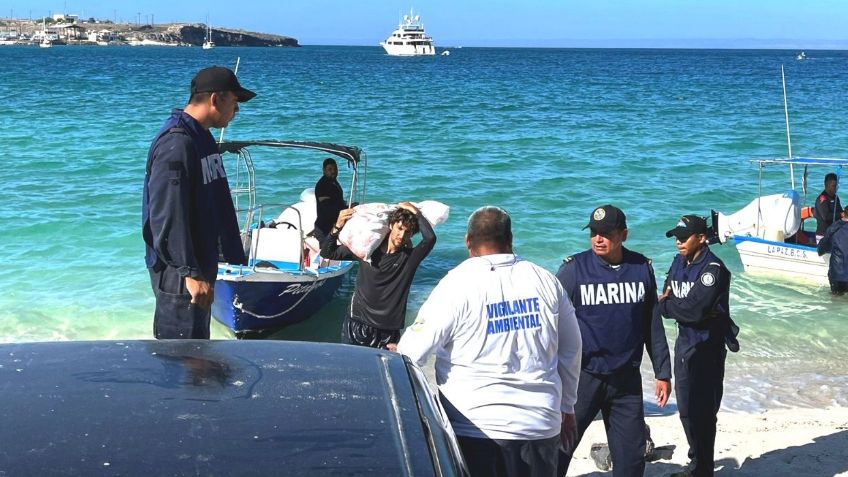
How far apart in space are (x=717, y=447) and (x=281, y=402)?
432cm

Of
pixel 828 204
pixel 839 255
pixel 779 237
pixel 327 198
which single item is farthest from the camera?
pixel 779 237

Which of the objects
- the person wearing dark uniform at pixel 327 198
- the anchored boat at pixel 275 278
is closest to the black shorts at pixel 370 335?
the anchored boat at pixel 275 278

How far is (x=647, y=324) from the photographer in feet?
A: 15.5

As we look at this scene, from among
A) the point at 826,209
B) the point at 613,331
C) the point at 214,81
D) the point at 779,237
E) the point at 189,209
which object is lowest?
the point at 779,237

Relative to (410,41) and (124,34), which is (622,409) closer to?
(410,41)

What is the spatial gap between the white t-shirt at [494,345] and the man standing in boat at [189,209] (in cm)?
113

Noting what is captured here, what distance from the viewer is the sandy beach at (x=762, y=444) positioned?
18.6 ft

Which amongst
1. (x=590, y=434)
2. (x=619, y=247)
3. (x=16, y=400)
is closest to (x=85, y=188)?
(x=590, y=434)

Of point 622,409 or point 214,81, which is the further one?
point 622,409

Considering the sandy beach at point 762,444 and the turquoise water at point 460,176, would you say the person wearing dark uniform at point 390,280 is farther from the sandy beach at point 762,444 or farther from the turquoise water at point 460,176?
the turquoise water at point 460,176

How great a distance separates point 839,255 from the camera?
1079 cm

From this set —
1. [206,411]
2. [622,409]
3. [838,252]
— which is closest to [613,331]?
[622,409]

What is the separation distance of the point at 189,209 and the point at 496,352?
1.50m

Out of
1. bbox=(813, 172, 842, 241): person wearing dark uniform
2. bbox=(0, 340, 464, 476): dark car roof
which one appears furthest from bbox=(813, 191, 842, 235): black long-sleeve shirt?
bbox=(0, 340, 464, 476): dark car roof
